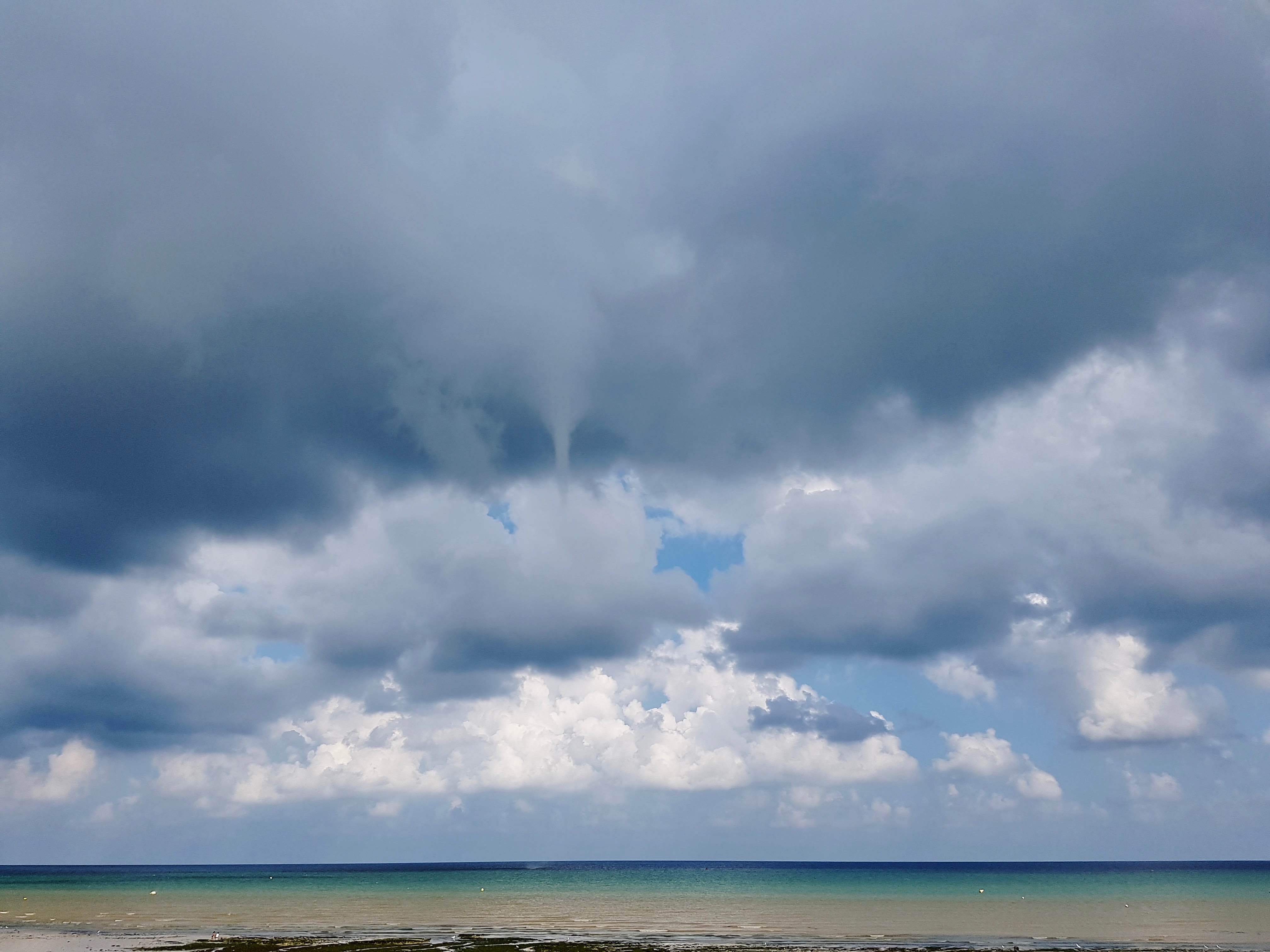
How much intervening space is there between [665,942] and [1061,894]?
114 metres

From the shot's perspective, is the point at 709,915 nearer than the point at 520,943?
No

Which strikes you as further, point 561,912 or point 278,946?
point 561,912

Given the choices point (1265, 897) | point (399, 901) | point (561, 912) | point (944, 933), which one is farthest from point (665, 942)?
point (1265, 897)

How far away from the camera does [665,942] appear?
71.6m

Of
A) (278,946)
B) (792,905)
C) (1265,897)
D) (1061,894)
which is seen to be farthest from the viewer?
(1061,894)

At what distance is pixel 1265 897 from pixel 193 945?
157 metres

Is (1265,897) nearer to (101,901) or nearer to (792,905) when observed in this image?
(792,905)

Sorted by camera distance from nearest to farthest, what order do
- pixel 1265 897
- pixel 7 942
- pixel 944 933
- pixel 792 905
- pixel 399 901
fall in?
pixel 7 942 < pixel 944 933 < pixel 792 905 < pixel 399 901 < pixel 1265 897

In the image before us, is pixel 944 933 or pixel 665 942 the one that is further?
pixel 944 933

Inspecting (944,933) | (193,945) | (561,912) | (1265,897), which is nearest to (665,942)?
(944,933)

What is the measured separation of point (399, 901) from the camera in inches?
5197

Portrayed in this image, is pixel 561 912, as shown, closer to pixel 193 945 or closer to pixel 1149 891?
pixel 193 945

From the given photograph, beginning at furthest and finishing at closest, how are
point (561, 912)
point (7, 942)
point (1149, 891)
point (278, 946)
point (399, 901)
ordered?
point (1149, 891), point (399, 901), point (561, 912), point (7, 942), point (278, 946)

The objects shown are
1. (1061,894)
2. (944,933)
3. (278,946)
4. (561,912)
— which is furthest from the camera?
(1061,894)
